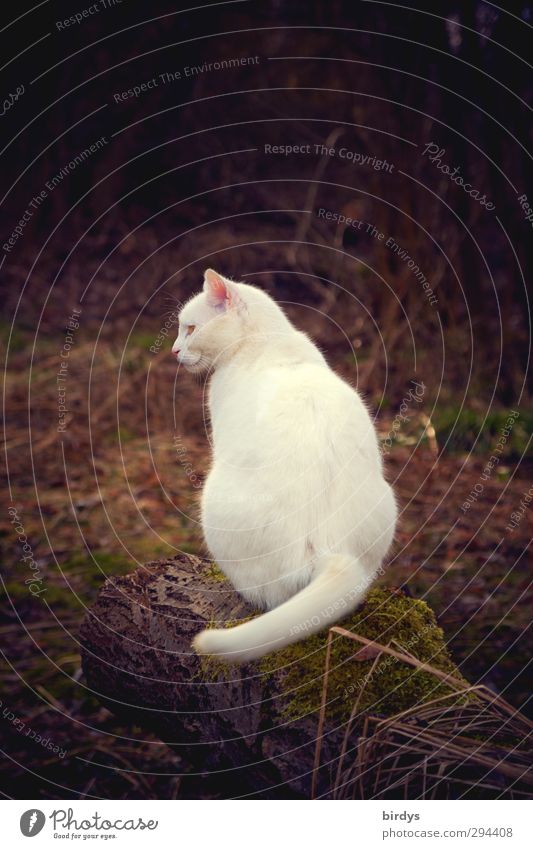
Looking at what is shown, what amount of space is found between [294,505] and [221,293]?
0.92m

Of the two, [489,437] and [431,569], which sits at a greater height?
[489,437]

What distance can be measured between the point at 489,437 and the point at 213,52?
23.4 feet

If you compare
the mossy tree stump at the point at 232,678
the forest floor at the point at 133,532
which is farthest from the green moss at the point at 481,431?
the mossy tree stump at the point at 232,678

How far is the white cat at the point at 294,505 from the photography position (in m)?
2.25

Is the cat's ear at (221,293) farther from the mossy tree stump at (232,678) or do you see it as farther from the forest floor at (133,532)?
the forest floor at (133,532)

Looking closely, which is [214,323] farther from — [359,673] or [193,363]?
[359,673]

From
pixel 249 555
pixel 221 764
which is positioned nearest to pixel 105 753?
pixel 221 764

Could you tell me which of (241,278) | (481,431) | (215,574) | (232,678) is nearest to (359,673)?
(232,678)

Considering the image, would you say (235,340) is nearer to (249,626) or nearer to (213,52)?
(249,626)

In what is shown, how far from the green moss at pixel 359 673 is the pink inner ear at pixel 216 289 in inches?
48.5

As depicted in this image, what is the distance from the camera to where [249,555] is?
2.46m

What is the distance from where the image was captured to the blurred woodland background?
179 inches

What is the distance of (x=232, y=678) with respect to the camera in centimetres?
249
